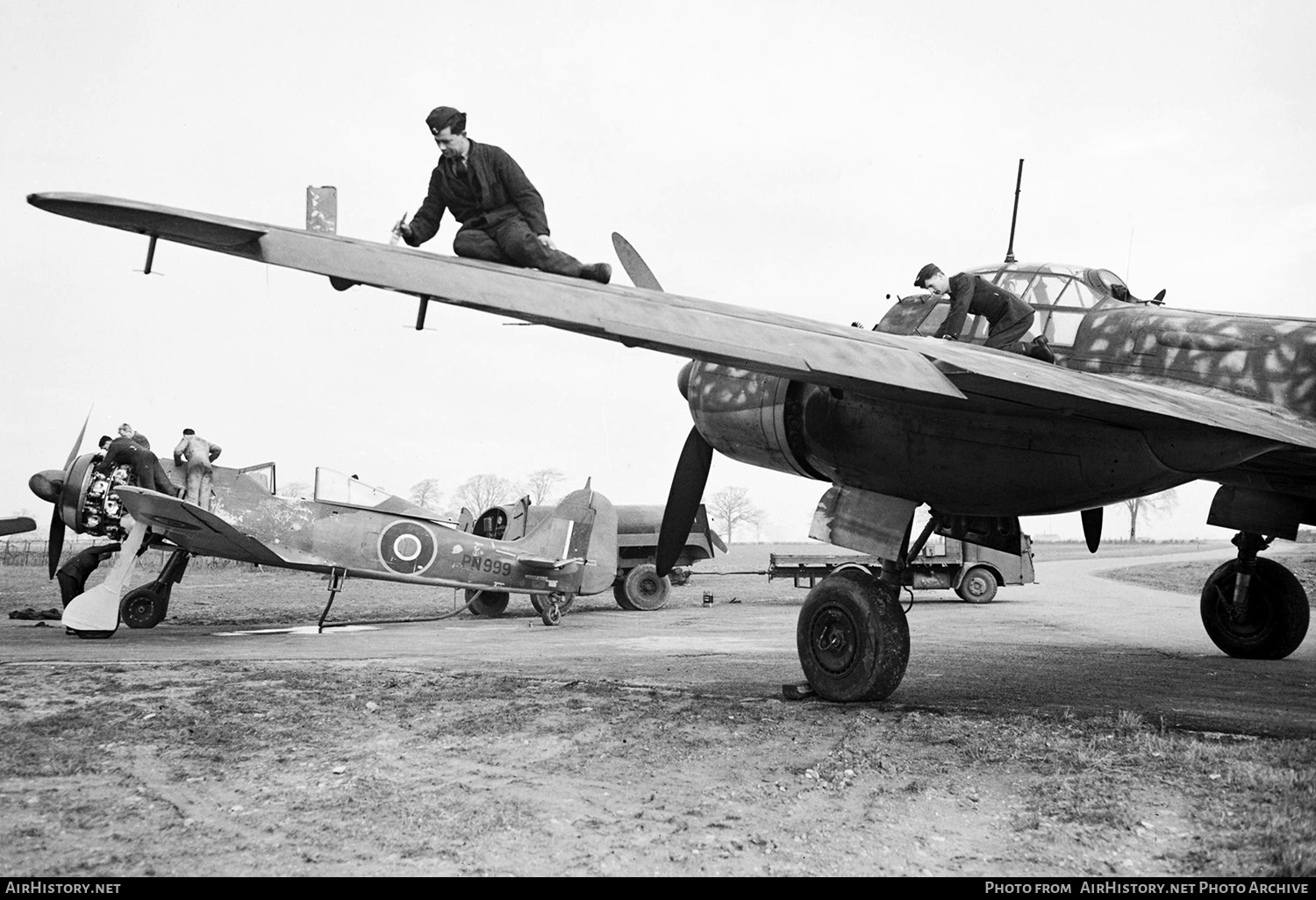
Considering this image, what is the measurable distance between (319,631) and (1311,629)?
14.3m

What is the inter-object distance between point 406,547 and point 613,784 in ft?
36.2

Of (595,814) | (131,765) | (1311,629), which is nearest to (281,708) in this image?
(131,765)

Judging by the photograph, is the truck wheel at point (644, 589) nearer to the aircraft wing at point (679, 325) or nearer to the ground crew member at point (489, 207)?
the ground crew member at point (489, 207)

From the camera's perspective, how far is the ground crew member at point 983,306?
7.34m

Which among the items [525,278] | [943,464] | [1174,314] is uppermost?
[1174,314]

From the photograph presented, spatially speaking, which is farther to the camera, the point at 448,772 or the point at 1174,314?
the point at 1174,314

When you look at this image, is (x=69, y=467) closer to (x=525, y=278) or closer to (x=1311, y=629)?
(x=525, y=278)

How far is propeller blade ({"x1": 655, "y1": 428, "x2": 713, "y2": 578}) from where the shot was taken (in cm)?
817

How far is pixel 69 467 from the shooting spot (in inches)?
546

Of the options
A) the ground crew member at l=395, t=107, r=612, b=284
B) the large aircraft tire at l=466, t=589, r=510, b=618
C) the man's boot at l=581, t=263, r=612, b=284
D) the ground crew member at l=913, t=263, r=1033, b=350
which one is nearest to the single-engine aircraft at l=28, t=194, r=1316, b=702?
the man's boot at l=581, t=263, r=612, b=284

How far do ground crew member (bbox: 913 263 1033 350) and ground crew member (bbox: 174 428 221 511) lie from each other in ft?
36.3

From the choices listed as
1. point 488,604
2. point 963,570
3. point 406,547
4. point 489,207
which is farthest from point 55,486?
point 963,570
